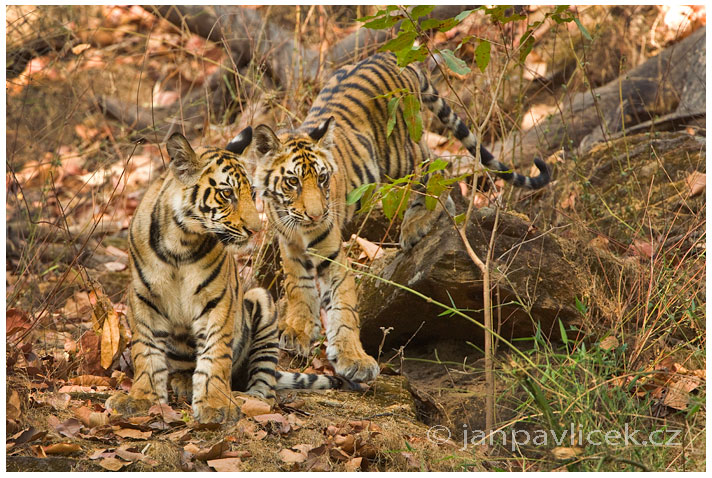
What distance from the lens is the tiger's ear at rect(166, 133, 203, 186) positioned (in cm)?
398

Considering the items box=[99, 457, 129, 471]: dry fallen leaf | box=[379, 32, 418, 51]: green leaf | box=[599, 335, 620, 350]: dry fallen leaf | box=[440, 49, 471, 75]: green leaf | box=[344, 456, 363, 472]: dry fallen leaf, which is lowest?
box=[344, 456, 363, 472]: dry fallen leaf

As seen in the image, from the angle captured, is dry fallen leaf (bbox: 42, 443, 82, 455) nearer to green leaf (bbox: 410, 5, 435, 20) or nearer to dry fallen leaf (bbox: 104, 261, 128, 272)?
green leaf (bbox: 410, 5, 435, 20)

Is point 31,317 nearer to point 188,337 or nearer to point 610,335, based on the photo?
point 188,337

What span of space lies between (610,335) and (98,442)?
289 centimetres

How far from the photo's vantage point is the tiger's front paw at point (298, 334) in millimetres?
5500

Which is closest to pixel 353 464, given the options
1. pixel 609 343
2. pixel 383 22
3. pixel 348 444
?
pixel 348 444

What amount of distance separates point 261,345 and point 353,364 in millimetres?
672

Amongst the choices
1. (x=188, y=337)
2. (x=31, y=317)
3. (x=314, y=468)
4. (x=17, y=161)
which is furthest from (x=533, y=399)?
(x=17, y=161)

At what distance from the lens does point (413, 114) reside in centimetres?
395

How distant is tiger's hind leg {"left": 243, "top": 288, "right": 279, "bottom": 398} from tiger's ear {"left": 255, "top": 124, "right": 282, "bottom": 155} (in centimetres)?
93

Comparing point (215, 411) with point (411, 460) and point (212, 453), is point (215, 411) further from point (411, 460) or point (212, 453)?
point (411, 460)

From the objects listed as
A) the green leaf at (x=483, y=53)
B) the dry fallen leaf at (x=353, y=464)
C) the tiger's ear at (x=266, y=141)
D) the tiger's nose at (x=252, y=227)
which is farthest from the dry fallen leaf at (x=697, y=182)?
the dry fallen leaf at (x=353, y=464)

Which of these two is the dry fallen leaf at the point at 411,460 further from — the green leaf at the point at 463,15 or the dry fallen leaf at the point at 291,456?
the green leaf at the point at 463,15

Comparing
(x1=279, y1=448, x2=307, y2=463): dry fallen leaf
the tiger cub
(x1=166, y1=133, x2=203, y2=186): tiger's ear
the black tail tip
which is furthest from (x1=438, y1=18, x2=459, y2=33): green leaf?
the black tail tip
